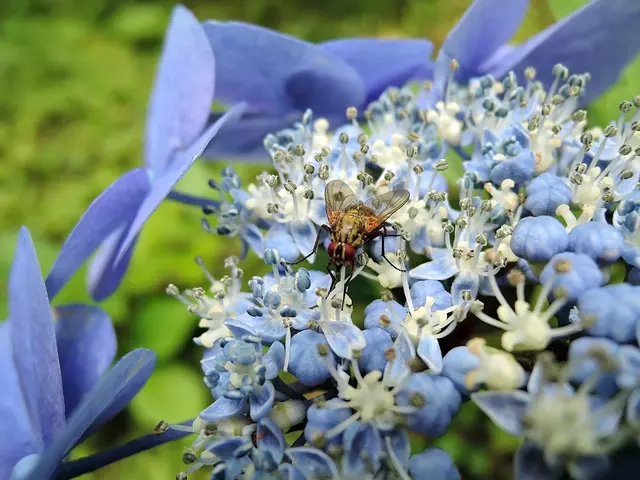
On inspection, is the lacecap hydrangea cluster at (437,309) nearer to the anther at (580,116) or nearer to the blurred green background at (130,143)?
the anther at (580,116)

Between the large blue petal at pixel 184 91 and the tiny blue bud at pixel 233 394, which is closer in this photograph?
the tiny blue bud at pixel 233 394

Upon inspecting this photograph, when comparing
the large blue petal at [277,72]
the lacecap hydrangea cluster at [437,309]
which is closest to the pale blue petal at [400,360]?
the lacecap hydrangea cluster at [437,309]

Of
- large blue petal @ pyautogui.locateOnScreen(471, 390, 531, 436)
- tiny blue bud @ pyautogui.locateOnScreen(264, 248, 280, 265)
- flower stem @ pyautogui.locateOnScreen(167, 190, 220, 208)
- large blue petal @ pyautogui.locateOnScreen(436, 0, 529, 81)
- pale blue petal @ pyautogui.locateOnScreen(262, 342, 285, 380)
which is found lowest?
pale blue petal @ pyautogui.locateOnScreen(262, 342, 285, 380)

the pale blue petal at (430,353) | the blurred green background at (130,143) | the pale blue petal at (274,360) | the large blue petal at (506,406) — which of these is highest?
the large blue petal at (506,406)

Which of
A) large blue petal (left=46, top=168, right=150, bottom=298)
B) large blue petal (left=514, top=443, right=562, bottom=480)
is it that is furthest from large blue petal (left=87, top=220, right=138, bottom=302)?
large blue petal (left=514, top=443, right=562, bottom=480)

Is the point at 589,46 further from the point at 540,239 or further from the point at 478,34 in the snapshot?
the point at 540,239

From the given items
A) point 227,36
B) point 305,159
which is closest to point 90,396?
point 305,159

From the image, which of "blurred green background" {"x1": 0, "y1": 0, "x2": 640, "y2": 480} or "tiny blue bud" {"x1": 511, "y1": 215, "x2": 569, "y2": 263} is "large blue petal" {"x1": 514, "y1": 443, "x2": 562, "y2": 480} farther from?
"blurred green background" {"x1": 0, "y1": 0, "x2": 640, "y2": 480}

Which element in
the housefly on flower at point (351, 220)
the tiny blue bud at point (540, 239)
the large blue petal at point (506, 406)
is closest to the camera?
the large blue petal at point (506, 406)
